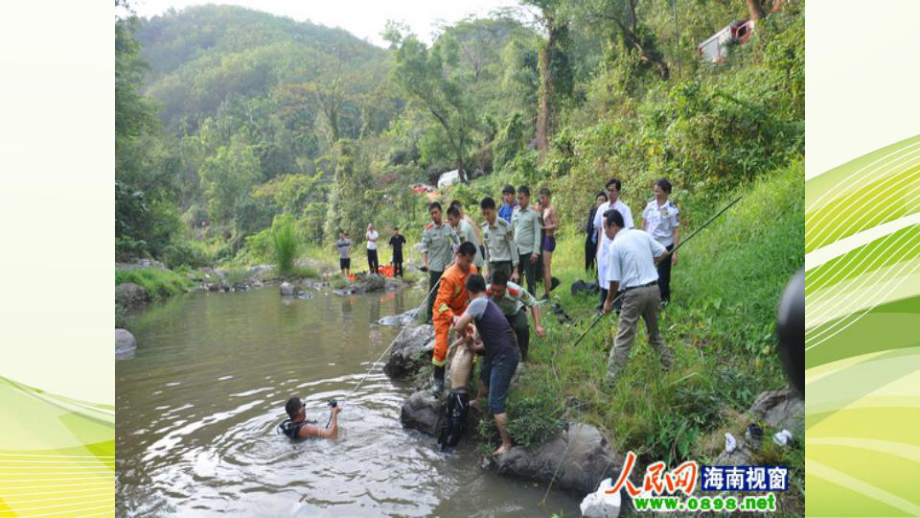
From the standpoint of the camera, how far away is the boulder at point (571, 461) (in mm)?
4488

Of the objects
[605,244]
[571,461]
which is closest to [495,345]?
[571,461]

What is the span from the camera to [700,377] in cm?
500

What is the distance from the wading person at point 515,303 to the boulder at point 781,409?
2.09 m

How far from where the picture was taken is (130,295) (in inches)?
669

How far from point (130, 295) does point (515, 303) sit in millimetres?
15395

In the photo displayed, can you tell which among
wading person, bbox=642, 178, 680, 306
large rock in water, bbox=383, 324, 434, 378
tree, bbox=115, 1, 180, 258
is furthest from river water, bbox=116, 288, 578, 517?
tree, bbox=115, 1, 180, 258

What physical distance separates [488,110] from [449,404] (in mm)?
30592

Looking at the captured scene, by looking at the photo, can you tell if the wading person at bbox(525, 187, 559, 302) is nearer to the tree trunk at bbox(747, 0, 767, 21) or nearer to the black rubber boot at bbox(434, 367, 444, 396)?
the black rubber boot at bbox(434, 367, 444, 396)

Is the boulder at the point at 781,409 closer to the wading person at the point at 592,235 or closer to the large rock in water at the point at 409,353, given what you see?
the wading person at the point at 592,235

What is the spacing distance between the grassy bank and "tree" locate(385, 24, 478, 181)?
23384 millimetres

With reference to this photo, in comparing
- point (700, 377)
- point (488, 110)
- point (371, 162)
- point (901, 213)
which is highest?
point (488, 110)

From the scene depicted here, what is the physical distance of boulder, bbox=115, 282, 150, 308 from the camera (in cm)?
1642

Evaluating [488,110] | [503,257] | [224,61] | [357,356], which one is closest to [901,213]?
[503,257]

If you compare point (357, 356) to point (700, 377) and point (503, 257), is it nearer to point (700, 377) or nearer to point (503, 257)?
point (503, 257)
